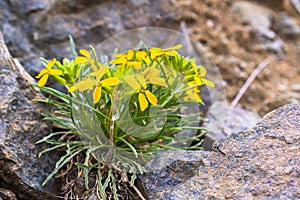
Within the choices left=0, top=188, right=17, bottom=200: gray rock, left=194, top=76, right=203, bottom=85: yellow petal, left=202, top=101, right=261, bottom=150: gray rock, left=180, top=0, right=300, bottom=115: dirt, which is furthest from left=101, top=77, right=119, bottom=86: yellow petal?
left=180, top=0, right=300, bottom=115: dirt

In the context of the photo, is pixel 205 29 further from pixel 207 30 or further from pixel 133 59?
pixel 133 59

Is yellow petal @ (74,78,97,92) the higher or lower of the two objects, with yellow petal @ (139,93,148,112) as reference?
higher

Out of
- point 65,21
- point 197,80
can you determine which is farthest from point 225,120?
point 65,21

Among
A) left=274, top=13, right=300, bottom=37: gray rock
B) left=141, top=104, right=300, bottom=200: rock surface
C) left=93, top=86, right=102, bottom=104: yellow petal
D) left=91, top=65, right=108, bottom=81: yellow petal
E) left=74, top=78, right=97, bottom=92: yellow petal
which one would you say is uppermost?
left=91, top=65, right=108, bottom=81: yellow petal

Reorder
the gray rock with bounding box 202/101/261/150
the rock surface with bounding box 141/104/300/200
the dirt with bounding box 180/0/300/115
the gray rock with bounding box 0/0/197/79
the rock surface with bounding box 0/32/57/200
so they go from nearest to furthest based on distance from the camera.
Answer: the rock surface with bounding box 141/104/300/200 → the rock surface with bounding box 0/32/57/200 → the gray rock with bounding box 202/101/261/150 → the gray rock with bounding box 0/0/197/79 → the dirt with bounding box 180/0/300/115

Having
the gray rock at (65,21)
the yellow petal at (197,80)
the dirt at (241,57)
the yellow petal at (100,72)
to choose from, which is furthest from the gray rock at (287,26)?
the yellow petal at (100,72)

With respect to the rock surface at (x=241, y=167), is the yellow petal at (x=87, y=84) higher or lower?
higher

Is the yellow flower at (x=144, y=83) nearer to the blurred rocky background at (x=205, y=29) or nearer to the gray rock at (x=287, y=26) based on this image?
the blurred rocky background at (x=205, y=29)

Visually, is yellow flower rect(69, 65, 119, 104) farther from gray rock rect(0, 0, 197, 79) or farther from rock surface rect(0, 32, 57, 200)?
gray rock rect(0, 0, 197, 79)
